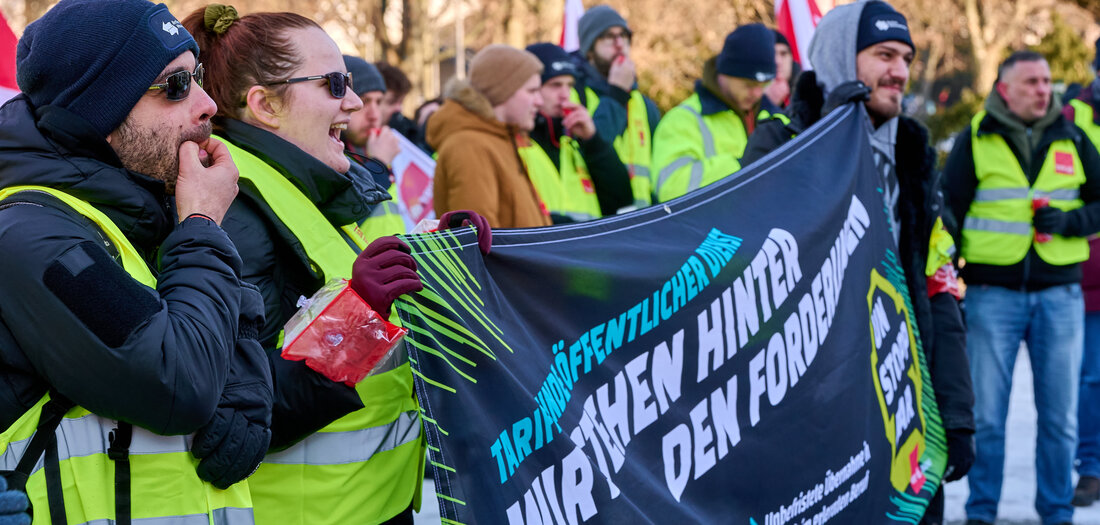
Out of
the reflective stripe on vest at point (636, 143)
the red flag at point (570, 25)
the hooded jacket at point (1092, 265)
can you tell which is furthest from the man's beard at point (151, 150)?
the red flag at point (570, 25)

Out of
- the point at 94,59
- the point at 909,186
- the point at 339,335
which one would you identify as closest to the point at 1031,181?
the point at 909,186

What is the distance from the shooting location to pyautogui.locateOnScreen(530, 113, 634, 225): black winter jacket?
6.48 m

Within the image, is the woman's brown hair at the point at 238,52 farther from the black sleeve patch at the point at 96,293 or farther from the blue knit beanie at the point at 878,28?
the blue knit beanie at the point at 878,28

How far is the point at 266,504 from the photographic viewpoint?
7.85ft

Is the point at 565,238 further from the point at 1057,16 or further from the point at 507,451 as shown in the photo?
the point at 1057,16

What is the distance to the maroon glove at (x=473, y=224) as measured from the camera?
2488 millimetres

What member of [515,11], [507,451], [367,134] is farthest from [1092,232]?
[515,11]

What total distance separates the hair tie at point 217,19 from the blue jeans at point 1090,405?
5.47m

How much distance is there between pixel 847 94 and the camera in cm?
400

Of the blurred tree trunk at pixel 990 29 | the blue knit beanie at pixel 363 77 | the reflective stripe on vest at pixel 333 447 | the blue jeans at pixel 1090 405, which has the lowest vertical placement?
the blurred tree trunk at pixel 990 29

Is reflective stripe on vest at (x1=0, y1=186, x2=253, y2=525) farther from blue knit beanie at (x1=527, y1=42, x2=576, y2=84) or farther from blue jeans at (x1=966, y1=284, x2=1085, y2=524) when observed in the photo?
blue knit beanie at (x1=527, y1=42, x2=576, y2=84)

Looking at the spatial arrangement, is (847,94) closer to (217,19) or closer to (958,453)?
(958,453)

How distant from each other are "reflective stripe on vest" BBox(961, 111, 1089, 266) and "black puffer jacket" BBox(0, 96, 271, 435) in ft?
15.5

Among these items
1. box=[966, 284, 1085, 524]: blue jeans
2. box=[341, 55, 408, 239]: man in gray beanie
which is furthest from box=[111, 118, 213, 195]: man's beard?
box=[966, 284, 1085, 524]: blue jeans
